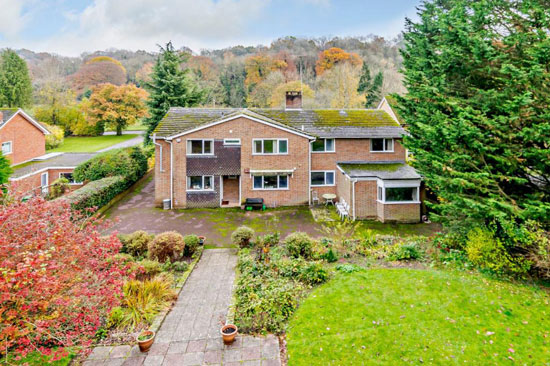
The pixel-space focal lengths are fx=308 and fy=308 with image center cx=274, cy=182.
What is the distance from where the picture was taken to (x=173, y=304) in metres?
9.66

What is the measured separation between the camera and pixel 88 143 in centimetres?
4372

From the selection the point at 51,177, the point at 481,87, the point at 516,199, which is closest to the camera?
the point at 516,199

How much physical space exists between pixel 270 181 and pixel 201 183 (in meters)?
5.08

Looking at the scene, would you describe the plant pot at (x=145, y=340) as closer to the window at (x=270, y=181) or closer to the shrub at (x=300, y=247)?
the shrub at (x=300, y=247)

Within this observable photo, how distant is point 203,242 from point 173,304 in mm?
5778

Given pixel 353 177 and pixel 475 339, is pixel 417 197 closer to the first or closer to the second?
pixel 353 177

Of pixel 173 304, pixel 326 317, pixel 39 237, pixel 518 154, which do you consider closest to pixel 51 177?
pixel 173 304

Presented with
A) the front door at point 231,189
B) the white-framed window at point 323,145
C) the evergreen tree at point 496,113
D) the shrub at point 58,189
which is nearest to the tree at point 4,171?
the shrub at point 58,189

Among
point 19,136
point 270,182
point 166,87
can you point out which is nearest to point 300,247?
point 270,182

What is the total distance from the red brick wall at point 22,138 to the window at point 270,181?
73.4 ft

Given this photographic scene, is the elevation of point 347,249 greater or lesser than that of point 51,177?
lesser

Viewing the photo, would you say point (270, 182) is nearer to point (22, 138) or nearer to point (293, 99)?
point (293, 99)

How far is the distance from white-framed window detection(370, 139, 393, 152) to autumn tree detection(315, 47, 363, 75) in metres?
39.1

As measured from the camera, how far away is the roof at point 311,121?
901 inches
